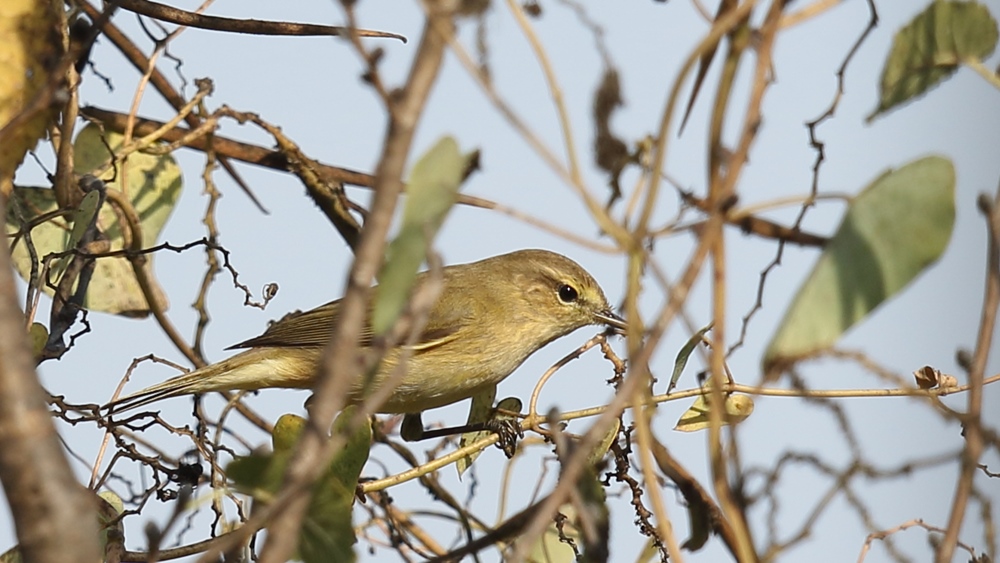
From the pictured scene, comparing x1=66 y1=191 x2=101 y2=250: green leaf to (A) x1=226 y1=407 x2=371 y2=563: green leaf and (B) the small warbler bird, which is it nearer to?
(B) the small warbler bird

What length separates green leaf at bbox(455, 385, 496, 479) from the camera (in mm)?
2842

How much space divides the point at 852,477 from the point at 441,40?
32.7 inches

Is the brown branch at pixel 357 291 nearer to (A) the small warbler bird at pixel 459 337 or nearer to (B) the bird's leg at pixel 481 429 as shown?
(B) the bird's leg at pixel 481 429

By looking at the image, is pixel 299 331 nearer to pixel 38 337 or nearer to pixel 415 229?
pixel 38 337

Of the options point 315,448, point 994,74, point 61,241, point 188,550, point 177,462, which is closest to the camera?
point 315,448

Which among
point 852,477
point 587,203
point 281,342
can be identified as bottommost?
point 852,477

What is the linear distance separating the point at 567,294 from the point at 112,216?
1788 mm

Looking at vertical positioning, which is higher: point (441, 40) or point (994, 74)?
point (994, 74)

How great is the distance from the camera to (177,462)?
2.38 metres

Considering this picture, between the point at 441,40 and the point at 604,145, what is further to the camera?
the point at 604,145

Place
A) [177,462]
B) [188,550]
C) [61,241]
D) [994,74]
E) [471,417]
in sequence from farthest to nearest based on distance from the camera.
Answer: [471,417]
[61,241]
[177,462]
[188,550]
[994,74]

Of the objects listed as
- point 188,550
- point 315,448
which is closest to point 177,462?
point 188,550

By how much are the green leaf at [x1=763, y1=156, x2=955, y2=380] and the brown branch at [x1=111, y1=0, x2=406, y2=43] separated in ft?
5.41

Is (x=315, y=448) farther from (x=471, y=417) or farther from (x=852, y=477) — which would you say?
(x=471, y=417)
